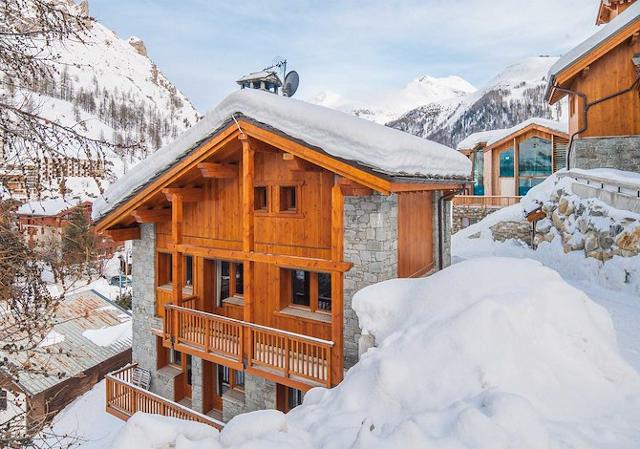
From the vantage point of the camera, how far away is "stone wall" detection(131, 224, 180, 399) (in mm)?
10742

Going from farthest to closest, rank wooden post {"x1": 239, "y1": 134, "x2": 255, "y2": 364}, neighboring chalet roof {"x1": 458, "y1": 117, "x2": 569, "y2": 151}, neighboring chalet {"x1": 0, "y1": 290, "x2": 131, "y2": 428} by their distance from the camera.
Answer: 1. neighboring chalet roof {"x1": 458, "y1": 117, "x2": 569, "y2": 151}
2. neighboring chalet {"x1": 0, "y1": 290, "x2": 131, "y2": 428}
3. wooden post {"x1": 239, "y1": 134, "x2": 255, "y2": 364}

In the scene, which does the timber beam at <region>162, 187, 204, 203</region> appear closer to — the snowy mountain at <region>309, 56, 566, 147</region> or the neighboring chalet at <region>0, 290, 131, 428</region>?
the neighboring chalet at <region>0, 290, 131, 428</region>

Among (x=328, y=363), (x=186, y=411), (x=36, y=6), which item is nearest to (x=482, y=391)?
(x=328, y=363)

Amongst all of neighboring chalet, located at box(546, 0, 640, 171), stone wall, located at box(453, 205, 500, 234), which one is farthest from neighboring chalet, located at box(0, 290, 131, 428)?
neighboring chalet, located at box(546, 0, 640, 171)

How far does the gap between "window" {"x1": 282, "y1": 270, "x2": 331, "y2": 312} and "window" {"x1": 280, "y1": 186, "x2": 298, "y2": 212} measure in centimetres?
Result: 140

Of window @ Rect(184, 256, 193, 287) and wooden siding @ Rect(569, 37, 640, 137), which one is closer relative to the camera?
window @ Rect(184, 256, 193, 287)

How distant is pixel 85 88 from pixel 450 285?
132 meters

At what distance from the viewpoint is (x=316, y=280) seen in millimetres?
8594

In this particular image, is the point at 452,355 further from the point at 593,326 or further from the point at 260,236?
the point at 260,236

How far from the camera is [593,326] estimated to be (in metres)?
5.31

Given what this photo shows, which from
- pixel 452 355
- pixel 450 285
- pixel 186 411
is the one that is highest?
pixel 450 285

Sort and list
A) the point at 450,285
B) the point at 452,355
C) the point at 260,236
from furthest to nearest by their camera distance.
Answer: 1. the point at 260,236
2. the point at 450,285
3. the point at 452,355

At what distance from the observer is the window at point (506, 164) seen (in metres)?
27.0

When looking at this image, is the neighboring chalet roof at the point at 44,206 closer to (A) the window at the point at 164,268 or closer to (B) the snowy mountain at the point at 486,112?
(A) the window at the point at 164,268
